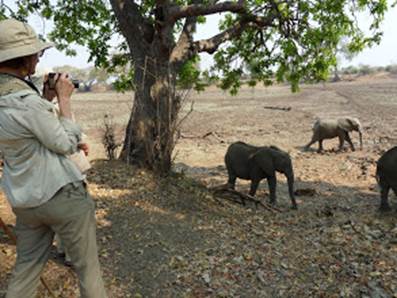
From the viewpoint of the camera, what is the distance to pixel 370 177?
523 inches

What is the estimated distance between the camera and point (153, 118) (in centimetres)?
894

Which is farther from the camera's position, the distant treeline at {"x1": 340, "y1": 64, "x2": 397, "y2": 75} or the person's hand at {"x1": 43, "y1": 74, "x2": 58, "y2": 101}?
the distant treeline at {"x1": 340, "y1": 64, "x2": 397, "y2": 75}

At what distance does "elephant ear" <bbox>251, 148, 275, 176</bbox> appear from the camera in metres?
10.3

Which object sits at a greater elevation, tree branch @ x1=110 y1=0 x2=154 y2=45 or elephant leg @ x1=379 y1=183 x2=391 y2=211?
tree branch @ x1=110 y1=0 x2=154 y2=45

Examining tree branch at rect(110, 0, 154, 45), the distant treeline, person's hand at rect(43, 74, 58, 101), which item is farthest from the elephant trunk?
the distant treeline

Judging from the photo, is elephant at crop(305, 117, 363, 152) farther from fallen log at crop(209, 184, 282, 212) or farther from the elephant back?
fallen log at crop(209, 184, 282, 212)

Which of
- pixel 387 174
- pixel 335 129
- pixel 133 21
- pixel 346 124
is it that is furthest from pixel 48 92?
pixel 346 124

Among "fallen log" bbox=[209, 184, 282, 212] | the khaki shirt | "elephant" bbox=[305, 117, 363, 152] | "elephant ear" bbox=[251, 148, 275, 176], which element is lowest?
"elephant" bbox=[305, 117, 363, 152]

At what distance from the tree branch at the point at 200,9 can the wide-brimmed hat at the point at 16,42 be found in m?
5.56

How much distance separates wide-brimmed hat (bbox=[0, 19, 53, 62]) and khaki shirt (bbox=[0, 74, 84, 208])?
0.57ft

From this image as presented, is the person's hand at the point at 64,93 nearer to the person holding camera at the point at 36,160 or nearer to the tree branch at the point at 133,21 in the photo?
the person holding camera at the point at 36,160

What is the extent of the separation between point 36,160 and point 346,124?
→ 1715 centimetres

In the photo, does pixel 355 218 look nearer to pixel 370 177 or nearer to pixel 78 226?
pixel 370 177

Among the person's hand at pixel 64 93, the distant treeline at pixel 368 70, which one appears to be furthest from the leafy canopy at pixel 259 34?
the distant treeline at pixel 368 70
